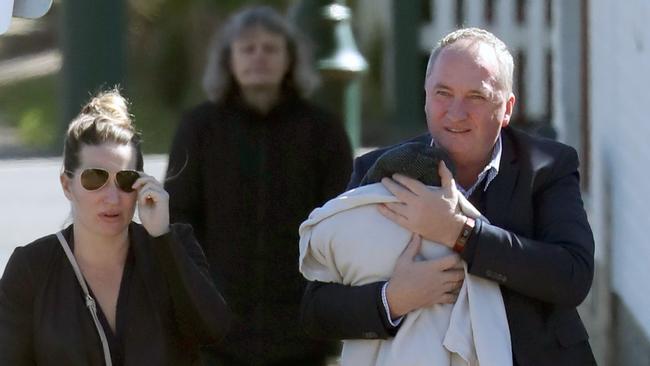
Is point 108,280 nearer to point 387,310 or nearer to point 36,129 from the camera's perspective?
point 387,310

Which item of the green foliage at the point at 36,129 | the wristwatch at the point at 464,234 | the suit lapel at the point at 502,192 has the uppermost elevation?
the suit lapel at the point at 502,192

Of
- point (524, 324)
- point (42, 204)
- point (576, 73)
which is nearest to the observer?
point (524, 324)

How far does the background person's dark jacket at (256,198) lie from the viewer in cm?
484

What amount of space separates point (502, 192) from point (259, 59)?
1.90 metres

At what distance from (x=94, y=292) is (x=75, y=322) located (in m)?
0.09

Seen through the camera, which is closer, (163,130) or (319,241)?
(319,241)

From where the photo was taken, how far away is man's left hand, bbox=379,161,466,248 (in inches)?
119

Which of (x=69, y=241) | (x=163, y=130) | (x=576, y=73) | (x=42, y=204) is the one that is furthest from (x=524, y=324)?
(x=163, y=130)

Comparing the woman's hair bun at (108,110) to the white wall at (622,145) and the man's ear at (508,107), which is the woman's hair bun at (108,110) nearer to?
the man's ear at (508,107)

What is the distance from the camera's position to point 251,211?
15.9 feet

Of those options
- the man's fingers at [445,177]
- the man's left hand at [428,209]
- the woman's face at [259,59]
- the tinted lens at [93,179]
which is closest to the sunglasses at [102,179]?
the tinted lens at [93,179]

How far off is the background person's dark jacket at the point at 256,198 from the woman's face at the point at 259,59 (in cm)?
9

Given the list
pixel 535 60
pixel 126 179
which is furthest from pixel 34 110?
pixel 126 179

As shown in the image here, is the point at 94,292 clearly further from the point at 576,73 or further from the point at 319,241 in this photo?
the point at 576,73
